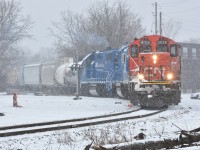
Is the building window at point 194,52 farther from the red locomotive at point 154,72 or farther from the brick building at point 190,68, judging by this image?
the red locomotive at point 154,72

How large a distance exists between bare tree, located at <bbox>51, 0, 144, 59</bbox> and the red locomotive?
84.5 ft

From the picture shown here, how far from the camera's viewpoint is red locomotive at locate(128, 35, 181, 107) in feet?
64.1

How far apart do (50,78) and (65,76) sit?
6.25 meters

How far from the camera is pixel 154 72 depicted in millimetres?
20016

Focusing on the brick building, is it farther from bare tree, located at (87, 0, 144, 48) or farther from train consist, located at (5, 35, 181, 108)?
train consist, located at (5, 35, 181, 108)

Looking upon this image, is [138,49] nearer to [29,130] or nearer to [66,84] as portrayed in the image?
[29,130]

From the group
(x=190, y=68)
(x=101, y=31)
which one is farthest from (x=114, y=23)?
(x=190, y=68)

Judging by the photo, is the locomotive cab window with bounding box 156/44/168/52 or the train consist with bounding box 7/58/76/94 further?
the train consist with bounding box 7/58/76/94

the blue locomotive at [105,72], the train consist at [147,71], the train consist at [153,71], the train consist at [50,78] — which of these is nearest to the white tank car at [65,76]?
the train consist at [50,78]

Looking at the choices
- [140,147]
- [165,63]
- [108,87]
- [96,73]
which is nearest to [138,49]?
[165,63]

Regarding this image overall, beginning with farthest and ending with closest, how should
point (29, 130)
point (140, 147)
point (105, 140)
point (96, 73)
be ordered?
point (96, 73) → point (29, 130) → point (105, 140) → point (140, 147)

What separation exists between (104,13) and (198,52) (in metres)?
23.1

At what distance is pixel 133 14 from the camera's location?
5281 centimetres

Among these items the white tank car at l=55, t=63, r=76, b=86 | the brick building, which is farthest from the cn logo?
the brick building
